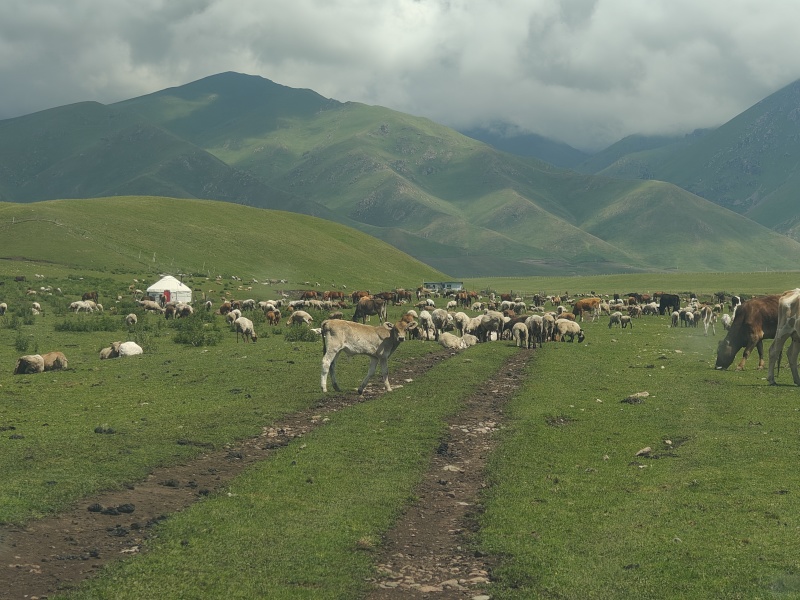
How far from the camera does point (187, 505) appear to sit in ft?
47.2

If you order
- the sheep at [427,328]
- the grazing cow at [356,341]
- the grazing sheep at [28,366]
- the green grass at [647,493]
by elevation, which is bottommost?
the grazing sheep at [28,366]

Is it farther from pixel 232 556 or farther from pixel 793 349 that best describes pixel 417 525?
pixel 793 349

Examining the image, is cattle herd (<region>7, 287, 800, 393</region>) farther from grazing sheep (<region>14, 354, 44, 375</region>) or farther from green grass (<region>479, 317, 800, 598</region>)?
green grass (<region>479, 317, 800, 598</region>)

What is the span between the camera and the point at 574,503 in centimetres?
1475

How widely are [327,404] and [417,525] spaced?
1086 cm

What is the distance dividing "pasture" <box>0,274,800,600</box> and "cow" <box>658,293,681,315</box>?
50.3 meters

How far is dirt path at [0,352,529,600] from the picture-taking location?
11.3 m

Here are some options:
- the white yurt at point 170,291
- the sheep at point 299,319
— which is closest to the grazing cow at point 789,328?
the sheep at point 299,319

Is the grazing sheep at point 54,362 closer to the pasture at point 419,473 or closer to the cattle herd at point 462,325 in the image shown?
the cattle herd at point 462,325

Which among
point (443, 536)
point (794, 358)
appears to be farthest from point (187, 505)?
point (794, 358)

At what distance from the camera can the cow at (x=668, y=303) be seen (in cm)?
8122

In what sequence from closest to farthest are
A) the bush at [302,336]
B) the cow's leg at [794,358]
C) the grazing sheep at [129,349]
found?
the cow's leg at [794,358] < the grazing sheep at [129,349] < the bush at [302,336]

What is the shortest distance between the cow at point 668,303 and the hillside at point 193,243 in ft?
203

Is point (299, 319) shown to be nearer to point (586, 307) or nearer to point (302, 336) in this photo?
point (302, 336)
